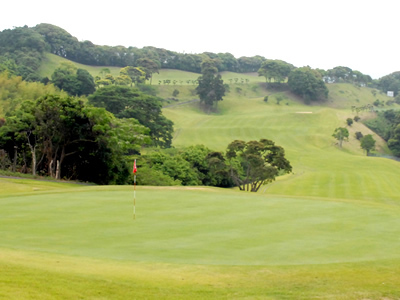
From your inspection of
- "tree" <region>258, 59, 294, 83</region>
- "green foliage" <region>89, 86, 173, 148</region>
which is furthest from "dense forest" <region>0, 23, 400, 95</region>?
"green foliage" <region>89, 86, 173, 148</region>

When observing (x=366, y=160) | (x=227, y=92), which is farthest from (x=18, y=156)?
(x=227, y=92)

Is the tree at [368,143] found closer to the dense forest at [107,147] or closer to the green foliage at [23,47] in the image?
the dense forest at [107,147]

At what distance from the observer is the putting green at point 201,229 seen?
12195 millimetres

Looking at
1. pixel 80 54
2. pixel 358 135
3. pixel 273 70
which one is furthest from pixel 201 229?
pixel 80 54

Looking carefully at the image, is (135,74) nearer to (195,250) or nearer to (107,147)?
(107,147)

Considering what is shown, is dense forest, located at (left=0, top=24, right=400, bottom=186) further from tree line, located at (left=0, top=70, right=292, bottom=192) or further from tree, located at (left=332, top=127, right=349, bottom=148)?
tree, located at (left=332, top=127, right=349, bottom=148)

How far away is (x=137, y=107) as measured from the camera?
272 ft

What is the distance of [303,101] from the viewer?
6560 inches

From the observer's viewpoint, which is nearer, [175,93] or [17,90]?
[17,90]

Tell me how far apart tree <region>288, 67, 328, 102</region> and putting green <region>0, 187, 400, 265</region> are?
146 m

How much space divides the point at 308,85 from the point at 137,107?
9166cm

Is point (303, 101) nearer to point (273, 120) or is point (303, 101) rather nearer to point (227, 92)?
point (227, 92)

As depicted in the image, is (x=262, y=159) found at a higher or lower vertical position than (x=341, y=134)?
lower

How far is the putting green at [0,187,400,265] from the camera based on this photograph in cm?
1220
